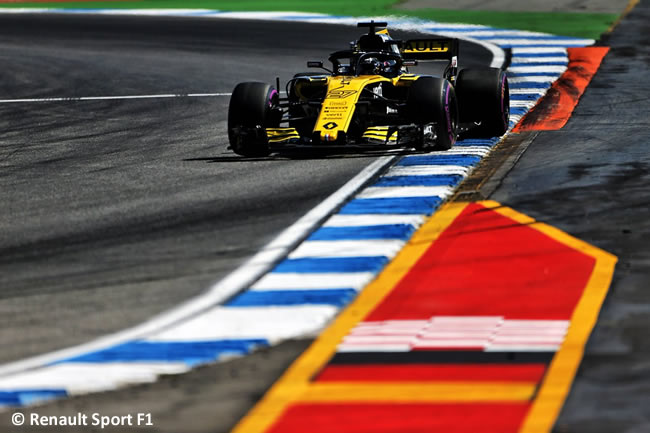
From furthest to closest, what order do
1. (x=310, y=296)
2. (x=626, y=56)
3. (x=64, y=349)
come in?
(x=626, y=56)
(x=310, y=296)
(x=64, y=349)

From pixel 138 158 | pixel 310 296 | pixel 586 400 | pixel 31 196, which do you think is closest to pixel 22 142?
pixel 138 158

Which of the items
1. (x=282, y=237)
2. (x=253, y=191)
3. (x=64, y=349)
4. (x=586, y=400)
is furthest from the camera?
(x=253, y=191)

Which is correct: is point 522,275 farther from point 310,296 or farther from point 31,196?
point 31,196

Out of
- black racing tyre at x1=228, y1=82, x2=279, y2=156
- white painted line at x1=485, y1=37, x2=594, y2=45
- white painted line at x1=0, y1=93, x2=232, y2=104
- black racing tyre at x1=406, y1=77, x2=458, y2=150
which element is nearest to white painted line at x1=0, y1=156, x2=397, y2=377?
black racing tyre at x1=406, y1=77, x2=458, y2=150

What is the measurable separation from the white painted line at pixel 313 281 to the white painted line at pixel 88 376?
5.25 feet

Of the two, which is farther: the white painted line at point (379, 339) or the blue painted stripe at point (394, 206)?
the blue painted stripe at point (394, 206)

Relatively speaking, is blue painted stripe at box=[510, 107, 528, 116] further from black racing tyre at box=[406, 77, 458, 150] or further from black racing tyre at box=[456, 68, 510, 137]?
black racing tyre at box=[406, 77, 458, 150]

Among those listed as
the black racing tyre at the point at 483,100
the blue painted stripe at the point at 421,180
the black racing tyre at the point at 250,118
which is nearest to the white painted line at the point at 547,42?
the black racing tyre at the point at 483,100

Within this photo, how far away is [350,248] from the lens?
8.91 meters

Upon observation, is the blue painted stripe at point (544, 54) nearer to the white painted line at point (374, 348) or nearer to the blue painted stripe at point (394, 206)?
the blue painted stripe at point (394, 206)

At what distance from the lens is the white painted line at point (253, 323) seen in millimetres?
6871

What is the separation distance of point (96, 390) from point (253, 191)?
17.2 feet

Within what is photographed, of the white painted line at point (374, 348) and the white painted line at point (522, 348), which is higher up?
the white painted line at point (522, 348)

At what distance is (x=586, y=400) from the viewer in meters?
5.73
